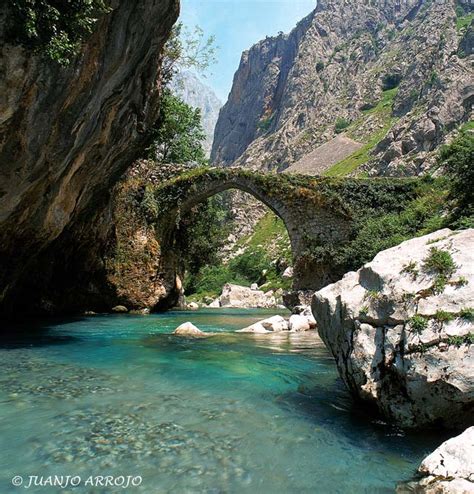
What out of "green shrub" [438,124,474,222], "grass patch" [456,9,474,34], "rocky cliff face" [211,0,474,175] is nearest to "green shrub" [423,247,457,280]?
"green shrub" [438,124,474,222]

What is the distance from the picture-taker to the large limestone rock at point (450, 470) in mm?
2812

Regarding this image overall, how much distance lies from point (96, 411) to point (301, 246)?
A: 17587 millimetres

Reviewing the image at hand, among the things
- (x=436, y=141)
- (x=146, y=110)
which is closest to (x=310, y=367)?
(x=146, y=110)

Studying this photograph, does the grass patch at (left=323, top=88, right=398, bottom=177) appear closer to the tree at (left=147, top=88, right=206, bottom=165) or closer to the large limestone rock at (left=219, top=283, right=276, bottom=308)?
the large limestone rock at (left=219, top=283, right=276, bottom=308)

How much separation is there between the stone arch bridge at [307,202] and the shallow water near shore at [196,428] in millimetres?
13365

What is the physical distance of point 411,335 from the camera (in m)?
4.18

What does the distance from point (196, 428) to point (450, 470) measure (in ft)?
7.77

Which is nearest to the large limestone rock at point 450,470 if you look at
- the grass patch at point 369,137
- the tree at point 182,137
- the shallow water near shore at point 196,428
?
the shallow water near shore at point 196,428

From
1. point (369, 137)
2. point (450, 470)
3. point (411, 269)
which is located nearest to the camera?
point (450, 470)

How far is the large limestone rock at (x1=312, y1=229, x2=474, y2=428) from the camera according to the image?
12.8ft

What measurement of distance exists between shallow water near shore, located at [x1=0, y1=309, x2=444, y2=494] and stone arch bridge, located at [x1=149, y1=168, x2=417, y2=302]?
43.8 feet

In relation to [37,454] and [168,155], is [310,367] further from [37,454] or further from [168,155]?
[168,155]

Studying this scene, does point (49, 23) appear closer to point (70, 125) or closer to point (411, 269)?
point (70, 125)

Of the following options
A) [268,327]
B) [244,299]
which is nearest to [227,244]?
[244,299]
